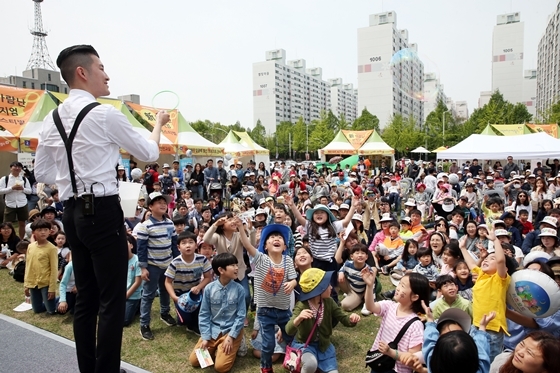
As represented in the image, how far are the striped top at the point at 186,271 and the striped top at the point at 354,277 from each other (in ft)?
6.81

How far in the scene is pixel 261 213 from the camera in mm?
6574

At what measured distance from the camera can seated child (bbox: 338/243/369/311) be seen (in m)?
5.38

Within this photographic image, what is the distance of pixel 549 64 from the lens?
77938 mm

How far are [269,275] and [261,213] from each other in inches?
110

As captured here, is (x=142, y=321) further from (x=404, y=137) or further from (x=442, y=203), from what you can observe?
(x=404, y=137)

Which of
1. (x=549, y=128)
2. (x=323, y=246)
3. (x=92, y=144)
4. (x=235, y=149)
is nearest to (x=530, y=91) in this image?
(x=549, y=128)

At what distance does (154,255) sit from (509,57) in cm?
10354

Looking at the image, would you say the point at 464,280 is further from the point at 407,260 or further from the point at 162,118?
the point at 162,118

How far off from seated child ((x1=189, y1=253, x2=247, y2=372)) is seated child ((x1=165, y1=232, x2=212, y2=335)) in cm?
44

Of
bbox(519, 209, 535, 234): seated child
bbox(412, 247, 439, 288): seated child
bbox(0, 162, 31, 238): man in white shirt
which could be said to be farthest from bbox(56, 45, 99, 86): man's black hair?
bbox(519, 209, 535, 234): seated child

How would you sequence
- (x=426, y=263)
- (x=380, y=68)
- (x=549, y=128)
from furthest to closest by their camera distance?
(x=380, y=68) < (x=549, y=128) < (x=426, y=263)

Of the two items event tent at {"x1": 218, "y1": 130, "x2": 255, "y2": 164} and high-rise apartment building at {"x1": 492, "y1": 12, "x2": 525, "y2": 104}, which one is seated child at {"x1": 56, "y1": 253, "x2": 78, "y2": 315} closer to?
event tent at {"x1": 218, "y1": 130, "x2": 255, "y2": 164}

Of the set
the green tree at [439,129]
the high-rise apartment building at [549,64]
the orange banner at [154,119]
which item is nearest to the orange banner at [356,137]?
the orange banner at [154,119]

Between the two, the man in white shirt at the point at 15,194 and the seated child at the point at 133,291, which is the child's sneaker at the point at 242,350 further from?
the man in white shirt at the point at 15,194
